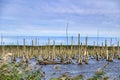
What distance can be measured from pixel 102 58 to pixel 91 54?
655 inches

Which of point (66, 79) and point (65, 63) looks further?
point (65, 63)

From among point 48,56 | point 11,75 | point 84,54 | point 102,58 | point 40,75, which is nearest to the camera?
point 11,75

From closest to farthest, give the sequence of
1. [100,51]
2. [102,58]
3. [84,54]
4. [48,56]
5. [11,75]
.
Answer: [11,75], [84,54], [48,56], [102,58], [100,51]

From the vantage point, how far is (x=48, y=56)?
6062cm

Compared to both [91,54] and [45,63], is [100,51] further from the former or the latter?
[45,63]

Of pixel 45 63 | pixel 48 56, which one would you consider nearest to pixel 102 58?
pixel 48 56

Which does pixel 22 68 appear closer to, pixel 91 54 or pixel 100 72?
pixel 100 72

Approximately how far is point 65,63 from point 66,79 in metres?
45.6

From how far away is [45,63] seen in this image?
2135 inches

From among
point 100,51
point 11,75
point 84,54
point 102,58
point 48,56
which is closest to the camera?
point 11,75

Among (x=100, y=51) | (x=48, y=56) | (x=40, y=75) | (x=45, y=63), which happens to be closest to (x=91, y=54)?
(x=100, y=51)

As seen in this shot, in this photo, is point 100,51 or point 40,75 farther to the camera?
point 100,51

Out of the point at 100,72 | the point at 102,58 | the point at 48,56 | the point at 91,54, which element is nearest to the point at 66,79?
the point at 100,72

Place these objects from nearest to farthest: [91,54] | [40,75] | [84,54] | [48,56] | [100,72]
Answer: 1. [100,72]
2. [40,75]
3. [84,54]
4. [48,56]
5. [91,54]
